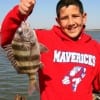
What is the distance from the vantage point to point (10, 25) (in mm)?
4730

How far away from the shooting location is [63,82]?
5152mm

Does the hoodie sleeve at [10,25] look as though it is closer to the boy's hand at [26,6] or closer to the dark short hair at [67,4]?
the boy's hand at [26,6]

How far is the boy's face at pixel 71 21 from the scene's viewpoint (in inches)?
208

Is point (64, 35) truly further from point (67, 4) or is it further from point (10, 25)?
point (10, 25)

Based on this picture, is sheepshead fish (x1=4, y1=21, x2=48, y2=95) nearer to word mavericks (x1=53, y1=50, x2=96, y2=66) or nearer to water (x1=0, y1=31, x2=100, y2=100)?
word mavericks (x1=53, y1=50, x2=96, y2=66)

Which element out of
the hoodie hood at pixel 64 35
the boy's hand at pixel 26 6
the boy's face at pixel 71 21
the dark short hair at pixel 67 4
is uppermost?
the boy's hand at pixel 26 6

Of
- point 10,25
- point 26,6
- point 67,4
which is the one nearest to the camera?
point 26,6

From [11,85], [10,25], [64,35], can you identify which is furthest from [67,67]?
[11,85]

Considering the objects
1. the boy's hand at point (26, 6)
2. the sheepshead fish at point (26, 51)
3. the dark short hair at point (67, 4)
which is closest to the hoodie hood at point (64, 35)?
the dark short hair at point (67, 4)

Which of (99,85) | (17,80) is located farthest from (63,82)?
(17,80)

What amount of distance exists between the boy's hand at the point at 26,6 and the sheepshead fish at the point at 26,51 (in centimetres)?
14

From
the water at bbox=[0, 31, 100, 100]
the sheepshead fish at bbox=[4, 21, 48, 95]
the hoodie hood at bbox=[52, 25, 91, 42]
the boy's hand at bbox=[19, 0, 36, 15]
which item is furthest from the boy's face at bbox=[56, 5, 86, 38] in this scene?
the water at bbox=[0, 31, 100, 100]

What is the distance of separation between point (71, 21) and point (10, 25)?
0.95 metres

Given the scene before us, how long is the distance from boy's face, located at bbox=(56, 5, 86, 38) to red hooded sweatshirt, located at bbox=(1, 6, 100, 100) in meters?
0.13
